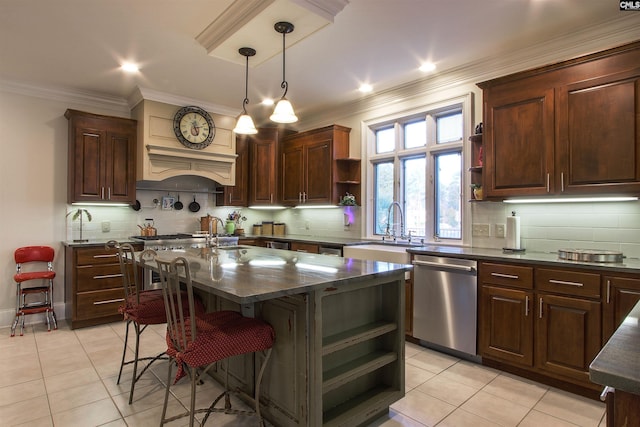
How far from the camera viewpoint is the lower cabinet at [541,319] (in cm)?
248

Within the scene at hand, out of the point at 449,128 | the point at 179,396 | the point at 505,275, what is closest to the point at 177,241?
the point at 179,396

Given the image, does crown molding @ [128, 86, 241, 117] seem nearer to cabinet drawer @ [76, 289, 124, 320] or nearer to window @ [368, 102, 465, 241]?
window @ [368, 102, 465, 241]

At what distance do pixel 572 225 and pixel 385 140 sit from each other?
2.34m

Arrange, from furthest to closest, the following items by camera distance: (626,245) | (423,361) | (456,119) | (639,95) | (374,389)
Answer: (456,119) → (423,361) → (626,245) → (639,95) → (374,389)

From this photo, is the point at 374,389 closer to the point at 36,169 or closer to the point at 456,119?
the point at 456,119

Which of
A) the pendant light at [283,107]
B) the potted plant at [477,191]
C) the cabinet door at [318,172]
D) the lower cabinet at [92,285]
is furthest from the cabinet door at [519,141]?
the lower cabinet at [92,285]

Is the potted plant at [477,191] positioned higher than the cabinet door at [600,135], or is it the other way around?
the cabinet door at [600,135]

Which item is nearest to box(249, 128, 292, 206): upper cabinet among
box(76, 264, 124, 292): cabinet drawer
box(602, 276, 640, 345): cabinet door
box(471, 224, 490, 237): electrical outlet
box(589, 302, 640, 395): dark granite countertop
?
box(76, 264, 124, 292): cabinet drawer

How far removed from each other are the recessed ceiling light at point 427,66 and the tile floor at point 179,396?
9.27ft

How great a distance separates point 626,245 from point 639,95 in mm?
1121

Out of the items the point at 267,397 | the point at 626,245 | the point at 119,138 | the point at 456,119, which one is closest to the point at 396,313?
the point at 267,397

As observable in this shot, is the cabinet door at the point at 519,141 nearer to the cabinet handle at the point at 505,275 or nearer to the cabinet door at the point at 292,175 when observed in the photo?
the cabinet handle at the point at 505,275

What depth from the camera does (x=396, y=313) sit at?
7.61 ft

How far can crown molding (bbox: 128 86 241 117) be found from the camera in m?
4.47
